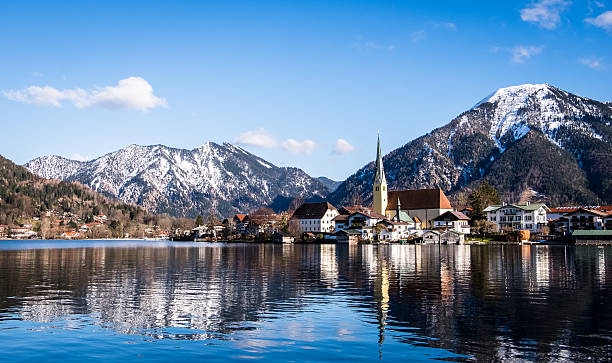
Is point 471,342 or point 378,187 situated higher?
point 378,187

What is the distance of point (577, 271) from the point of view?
173 ft

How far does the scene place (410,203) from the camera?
187250 mm

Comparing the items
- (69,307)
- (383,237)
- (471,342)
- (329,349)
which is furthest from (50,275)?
(383,237)

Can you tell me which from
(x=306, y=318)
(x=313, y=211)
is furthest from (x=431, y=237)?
→ (x=306, y=318)

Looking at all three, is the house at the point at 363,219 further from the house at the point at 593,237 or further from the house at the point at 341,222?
the house at the point at 593,237

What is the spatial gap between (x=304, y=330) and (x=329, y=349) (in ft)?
11.4

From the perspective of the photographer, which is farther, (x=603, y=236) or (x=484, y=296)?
(x=603, y=236)

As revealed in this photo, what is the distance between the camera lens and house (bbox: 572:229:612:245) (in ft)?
415

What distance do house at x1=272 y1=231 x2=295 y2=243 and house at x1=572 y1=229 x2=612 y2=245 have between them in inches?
2971

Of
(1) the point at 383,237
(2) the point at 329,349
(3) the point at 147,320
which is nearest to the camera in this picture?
(2) the point at 329,349

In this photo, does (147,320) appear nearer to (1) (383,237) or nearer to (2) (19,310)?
(2) (19,310)

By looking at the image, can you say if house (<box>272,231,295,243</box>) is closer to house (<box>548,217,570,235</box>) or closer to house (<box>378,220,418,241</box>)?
house (<box>378,220,418,241</box>)

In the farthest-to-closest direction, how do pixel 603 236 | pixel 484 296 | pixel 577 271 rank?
pixel 603 236, pixel 577 271, pixel 484 296

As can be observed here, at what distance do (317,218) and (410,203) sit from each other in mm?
32944
